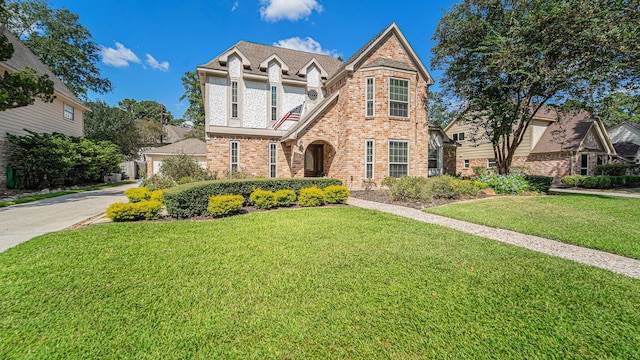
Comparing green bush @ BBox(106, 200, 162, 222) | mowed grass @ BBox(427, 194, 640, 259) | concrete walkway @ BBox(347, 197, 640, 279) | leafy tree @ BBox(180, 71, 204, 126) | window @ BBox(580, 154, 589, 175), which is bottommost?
concrete walkway @ BBox(347, 197, 640, 279)

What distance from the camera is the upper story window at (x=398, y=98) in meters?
13.5

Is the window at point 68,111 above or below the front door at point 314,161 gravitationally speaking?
above

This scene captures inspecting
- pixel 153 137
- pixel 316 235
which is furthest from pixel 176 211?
pixel 153 137

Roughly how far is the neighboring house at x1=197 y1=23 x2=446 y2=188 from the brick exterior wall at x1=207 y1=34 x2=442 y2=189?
0.18 feet

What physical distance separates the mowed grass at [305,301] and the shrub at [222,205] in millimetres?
2184

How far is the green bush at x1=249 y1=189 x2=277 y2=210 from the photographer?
823 cm

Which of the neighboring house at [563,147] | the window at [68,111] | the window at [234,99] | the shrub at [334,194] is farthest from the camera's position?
the neighboring house at [563,147]

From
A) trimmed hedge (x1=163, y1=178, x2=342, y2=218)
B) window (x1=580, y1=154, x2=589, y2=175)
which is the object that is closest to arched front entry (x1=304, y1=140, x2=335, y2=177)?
trimmed hedge (x1=163, y1=178, x2=342, y2=218)

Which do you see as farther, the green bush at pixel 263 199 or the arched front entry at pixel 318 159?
the arched front entry at pixel 318 159

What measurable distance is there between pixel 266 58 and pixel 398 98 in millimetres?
9626

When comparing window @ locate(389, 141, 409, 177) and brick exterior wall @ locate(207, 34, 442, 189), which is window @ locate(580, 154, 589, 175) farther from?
window @ locate(389, 141, 409, 177)

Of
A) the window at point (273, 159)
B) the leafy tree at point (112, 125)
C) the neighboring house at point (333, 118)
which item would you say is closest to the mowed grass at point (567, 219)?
the neighboring house at point (333, 118)

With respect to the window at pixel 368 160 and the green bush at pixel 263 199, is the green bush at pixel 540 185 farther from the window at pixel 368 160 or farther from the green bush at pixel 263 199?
the green bush at pixel 263 199

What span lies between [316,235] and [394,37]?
13497mm
